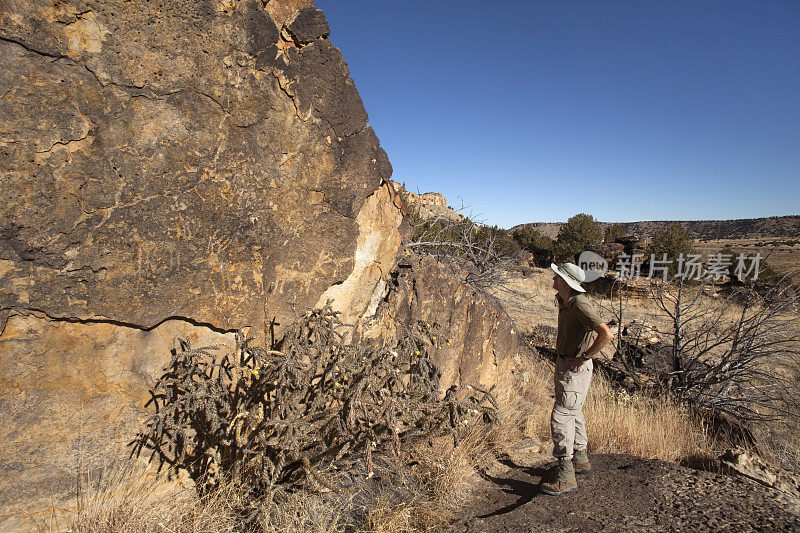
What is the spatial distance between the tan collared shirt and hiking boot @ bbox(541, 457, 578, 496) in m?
0.77

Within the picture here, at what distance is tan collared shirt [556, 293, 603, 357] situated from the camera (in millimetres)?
2938

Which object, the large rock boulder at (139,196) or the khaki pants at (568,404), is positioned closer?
the large rock boulder at (139,196)

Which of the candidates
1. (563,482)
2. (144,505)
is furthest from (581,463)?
(144,505)

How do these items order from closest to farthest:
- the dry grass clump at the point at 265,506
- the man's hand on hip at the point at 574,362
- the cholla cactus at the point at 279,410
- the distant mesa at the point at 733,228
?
the dry grass clump at the point at 265,506 → the cholla cactus at the point at 279,410 → the man's hand on hip at the point at 574,362 → the distant mesa at the point at 733,228

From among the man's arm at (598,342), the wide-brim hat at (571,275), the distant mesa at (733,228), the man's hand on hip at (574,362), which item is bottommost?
the man's hand on hip at (574,362)

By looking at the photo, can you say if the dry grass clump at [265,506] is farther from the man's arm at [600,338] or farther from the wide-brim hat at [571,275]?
the wide-brim hat at [571,275]

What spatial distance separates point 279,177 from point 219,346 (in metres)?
1.22

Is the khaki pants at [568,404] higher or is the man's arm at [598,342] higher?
the man's arm at [598,342]

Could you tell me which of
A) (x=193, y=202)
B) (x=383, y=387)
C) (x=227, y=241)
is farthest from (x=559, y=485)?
(x=193, y=202)

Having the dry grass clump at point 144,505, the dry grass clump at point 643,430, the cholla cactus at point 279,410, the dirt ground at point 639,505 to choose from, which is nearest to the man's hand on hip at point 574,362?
the dirt ground at point 639,505

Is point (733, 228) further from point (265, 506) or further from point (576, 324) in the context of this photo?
point (265, 506)

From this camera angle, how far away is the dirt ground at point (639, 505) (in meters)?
2.37

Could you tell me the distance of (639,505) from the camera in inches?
102

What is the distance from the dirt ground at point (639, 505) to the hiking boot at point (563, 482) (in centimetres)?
4
